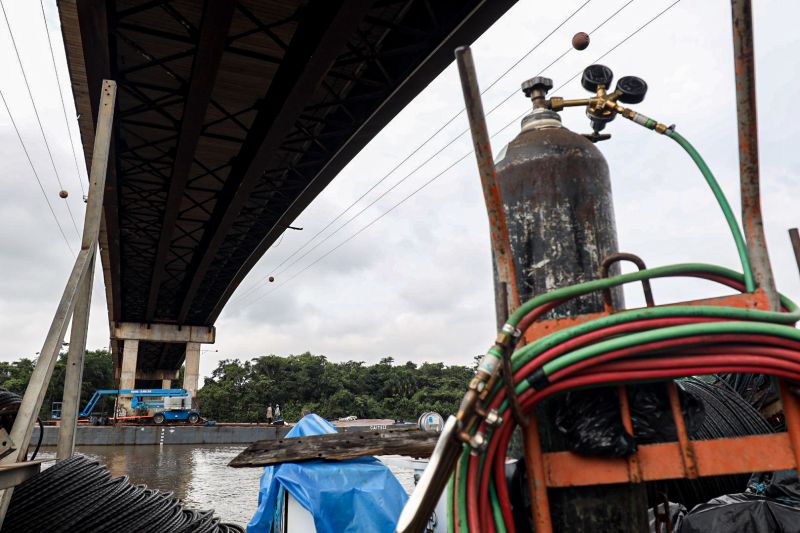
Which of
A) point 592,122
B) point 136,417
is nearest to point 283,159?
point 592,122

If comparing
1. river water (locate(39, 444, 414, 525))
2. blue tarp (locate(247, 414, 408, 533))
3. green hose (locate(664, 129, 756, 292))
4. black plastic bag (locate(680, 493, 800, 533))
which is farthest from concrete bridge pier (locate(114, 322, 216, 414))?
green hose (locate(664, 129, 756, 292))

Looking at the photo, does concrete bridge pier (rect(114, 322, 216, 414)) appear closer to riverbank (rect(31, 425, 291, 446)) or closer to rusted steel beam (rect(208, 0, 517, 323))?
riverbank (rect(31, 425, 291, 446))

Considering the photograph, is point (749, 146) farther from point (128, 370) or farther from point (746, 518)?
point (128, 370)

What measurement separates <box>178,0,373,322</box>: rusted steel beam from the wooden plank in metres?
7.88

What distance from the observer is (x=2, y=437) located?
3910mm

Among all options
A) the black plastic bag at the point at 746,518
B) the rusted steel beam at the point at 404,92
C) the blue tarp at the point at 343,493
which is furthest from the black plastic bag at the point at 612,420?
the rusted steel beam at the point at 404,92

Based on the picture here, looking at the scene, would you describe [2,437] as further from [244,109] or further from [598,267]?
Result: [244,109]

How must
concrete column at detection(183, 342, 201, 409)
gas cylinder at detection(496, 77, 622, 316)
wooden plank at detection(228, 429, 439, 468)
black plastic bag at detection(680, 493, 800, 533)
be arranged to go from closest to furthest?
gas cylinder at detection(496, 77, 622, 316), black plastic bag at detection(680, 493, 800, 533), wooden plank at detection(228, 429, 439, 468), concrete column at detection(183, 342, 201, 409)

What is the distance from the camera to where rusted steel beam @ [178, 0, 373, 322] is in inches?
381

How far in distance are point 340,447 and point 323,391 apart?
68875 mm

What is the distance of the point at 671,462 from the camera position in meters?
1.34

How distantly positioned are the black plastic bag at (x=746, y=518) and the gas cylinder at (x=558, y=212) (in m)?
2.10

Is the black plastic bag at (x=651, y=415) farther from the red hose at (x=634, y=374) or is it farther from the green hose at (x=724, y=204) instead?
the green hose at (x=724, y=204)

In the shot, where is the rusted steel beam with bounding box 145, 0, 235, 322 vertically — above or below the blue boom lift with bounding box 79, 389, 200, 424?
above
